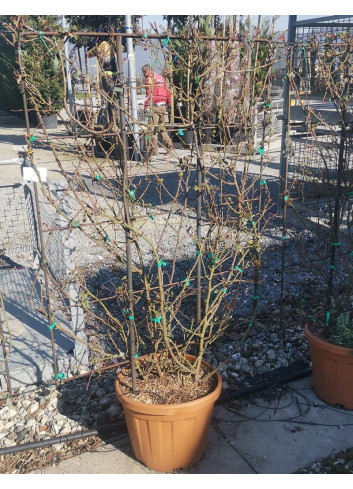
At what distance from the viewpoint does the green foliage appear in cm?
332

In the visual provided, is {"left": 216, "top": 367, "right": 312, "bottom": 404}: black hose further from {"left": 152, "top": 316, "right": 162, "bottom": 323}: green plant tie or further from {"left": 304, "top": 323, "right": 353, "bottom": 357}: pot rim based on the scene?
{"left": 152, "top": 316, "right": 162, "bottom": 323}: green plant tie

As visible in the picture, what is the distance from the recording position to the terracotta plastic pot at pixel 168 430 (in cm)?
265

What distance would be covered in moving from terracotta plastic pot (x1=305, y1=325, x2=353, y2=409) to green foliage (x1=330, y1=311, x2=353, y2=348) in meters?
0.09

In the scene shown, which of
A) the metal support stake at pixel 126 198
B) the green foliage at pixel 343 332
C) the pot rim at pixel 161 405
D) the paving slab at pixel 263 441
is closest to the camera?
the metal support stake at pixel 126 198

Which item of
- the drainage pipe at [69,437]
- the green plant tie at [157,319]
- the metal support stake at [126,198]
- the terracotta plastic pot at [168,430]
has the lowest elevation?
the drainage pipe at [69,437]

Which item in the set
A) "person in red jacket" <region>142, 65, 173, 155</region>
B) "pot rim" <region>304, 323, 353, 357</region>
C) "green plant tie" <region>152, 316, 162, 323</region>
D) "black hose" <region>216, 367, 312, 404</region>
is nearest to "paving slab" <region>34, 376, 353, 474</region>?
"black hose" <region>216, 367, 312, 404</region>

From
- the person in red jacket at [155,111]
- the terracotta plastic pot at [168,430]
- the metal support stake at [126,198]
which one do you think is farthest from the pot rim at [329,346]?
the person in red jacket at [155,111]

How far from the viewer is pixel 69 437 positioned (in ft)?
9.78

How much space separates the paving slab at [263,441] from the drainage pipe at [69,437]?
0.35 ft

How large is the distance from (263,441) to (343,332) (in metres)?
0.91

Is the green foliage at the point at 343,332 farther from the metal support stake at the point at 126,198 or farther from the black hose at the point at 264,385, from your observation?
the metal support stake at the point at 126,198

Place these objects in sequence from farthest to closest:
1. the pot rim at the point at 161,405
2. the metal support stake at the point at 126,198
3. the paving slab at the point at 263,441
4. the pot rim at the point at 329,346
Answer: the pot rim at the point at 329,346
the paving slab at the point at 263,441
the pot rim at the point at 161,405
the metal support stake at the point at 126,198

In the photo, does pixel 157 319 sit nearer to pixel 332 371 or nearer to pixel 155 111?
pixel 332 371

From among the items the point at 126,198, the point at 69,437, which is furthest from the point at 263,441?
the point at 126,198
